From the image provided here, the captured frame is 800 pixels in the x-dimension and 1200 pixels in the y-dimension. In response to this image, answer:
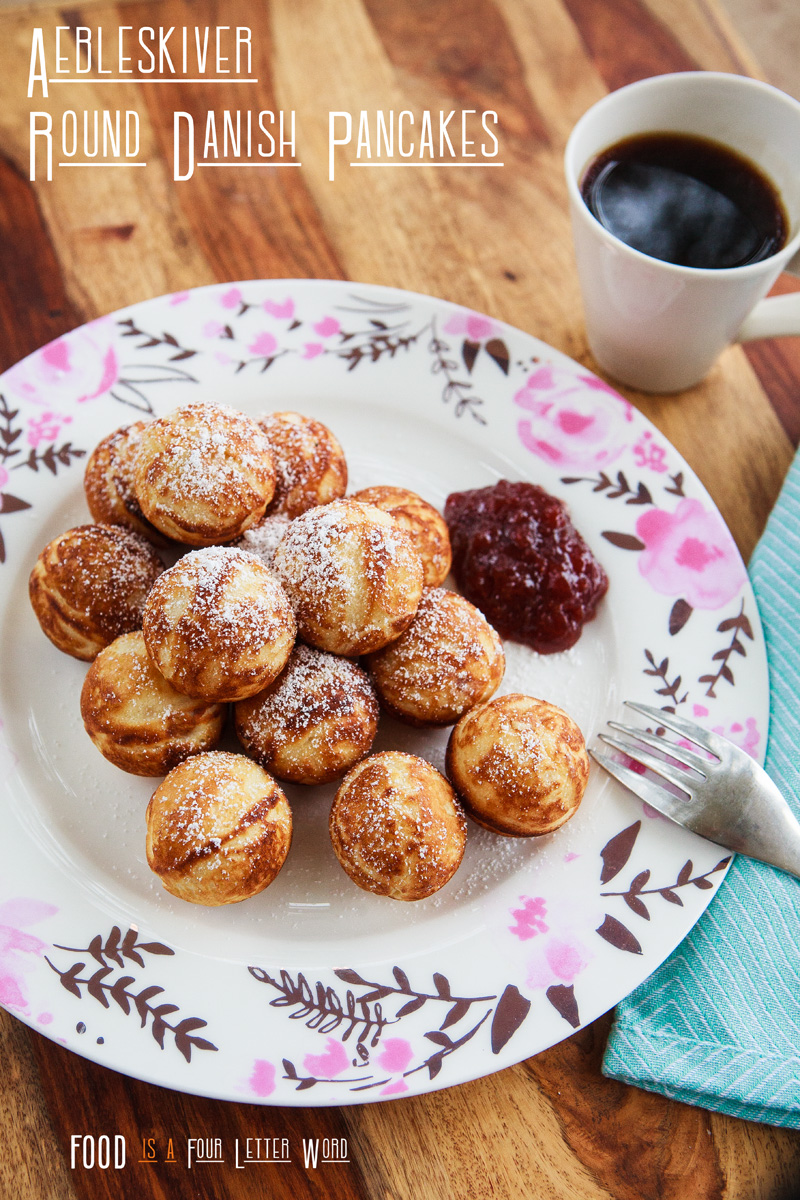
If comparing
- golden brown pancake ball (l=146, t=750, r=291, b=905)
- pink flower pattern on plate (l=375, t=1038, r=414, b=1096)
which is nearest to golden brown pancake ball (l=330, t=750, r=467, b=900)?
golden brown pancake ball (l=146, t=750, r=291, b=905)

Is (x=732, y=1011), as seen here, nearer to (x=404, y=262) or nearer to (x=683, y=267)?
(x=683, y=267)

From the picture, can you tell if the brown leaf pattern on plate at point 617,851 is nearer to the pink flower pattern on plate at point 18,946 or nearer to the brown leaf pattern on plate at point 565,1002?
the brown leaf pattern on plate at point 565,1002

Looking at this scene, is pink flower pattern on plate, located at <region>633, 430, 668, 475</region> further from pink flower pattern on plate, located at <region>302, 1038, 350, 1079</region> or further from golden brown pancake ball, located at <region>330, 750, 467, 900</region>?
pink flower pattern on plate, located at <region>302, 1038, 350, 1079</region>

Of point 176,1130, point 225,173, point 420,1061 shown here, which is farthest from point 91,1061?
point 225,173

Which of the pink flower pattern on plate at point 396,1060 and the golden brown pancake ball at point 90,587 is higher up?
the golden brown pancake ball at point 90,587

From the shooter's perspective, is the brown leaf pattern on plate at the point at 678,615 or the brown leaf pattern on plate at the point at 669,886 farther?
the brown leaf pattern on plate at the point at 678,615

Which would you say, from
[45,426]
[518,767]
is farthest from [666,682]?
[45,426]

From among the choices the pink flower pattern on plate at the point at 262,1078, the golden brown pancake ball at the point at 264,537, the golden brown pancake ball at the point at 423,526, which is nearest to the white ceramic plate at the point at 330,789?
the pink flower pattern on plate at the point at 262,1078
